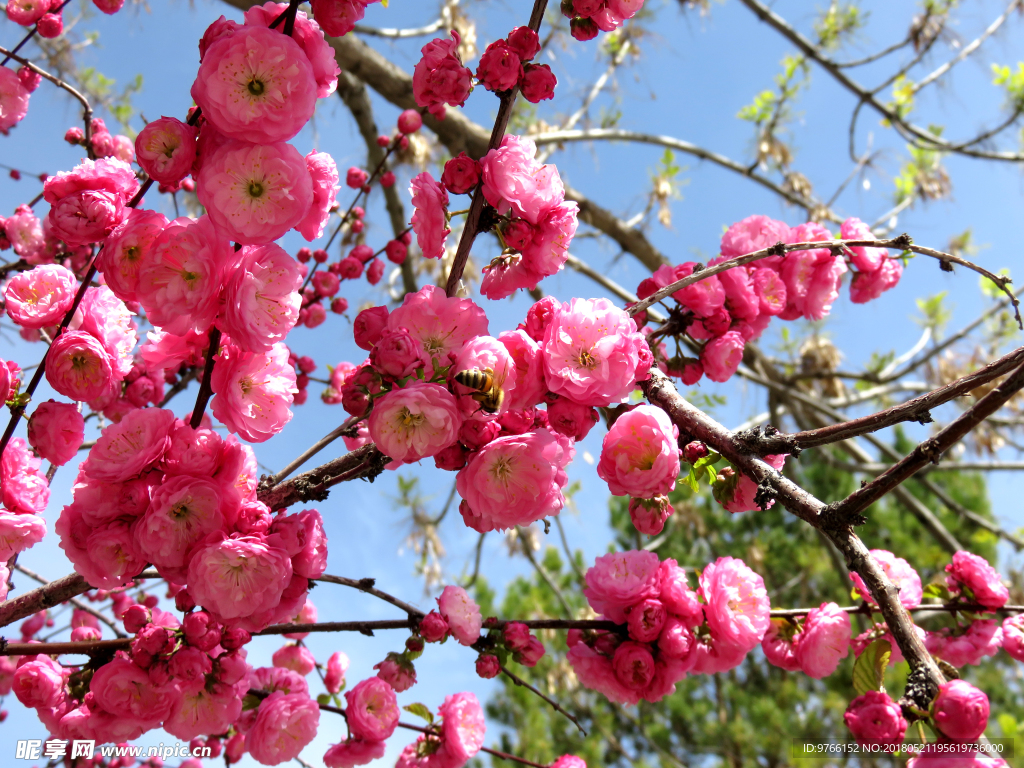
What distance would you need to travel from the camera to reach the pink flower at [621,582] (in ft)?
4.02

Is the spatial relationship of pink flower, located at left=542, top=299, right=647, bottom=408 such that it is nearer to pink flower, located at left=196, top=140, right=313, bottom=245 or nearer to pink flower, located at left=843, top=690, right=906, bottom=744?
pink flower, located at left=196, top=140, right=313, bottom=245

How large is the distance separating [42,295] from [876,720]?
1522 millimetres

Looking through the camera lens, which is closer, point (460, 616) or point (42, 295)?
point (42, 295)

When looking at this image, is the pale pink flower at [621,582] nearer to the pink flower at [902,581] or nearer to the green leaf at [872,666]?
the green leaf at [872,666]

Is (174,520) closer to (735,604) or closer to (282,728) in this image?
(282,728)

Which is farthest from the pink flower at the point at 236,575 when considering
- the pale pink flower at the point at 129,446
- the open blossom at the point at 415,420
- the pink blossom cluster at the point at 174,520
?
the open blossom at the point at 415,420

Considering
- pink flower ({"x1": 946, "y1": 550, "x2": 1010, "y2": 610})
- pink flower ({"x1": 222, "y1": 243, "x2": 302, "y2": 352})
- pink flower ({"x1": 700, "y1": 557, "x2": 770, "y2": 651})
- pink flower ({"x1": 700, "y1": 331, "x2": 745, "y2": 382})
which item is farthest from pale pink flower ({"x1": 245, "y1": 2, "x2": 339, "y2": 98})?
pink flower ({"x1": 946, "y1": 550, "x2": 1010, "y2": 610})

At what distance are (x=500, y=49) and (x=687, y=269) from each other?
2.35 ft

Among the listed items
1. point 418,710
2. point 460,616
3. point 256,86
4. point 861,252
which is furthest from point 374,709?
point 861,252

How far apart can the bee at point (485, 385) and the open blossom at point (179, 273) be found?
368 mm

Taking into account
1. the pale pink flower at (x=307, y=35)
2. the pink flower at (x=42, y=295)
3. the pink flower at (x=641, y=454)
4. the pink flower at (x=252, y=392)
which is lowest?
the pink flower at (x=641, y=454)

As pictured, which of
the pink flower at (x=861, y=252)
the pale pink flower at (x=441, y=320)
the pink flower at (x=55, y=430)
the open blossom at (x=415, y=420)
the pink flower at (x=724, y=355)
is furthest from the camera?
the pink flower at (x=861, y=252)

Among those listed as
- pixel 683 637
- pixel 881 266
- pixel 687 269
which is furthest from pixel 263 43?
pixel 881 266

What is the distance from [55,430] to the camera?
1.06 meters
